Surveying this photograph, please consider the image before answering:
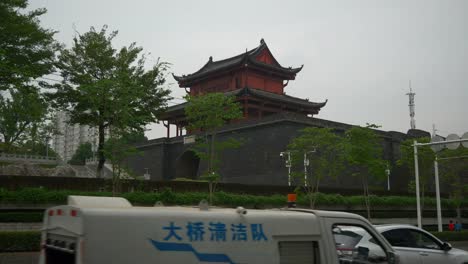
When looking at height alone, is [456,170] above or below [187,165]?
below

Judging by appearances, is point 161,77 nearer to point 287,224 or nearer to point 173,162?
point 173,162

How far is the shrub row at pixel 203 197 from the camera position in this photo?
17578mm

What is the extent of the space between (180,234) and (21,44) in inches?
639

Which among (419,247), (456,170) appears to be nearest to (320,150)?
(456,170)

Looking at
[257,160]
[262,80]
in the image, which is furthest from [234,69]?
[257,160]

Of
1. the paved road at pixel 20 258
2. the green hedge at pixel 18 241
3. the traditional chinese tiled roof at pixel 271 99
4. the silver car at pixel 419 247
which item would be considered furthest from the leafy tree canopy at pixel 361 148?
the traditional chinese tiled roof at pixel 271 99

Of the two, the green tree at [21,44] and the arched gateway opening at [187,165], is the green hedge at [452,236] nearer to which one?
the green tree at [21,44]

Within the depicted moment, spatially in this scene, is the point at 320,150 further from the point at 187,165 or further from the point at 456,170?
the point at 187,165

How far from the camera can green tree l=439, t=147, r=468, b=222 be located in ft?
102

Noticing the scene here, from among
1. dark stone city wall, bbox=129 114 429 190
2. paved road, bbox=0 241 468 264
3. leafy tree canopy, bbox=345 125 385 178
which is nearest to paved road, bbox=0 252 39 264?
paved road, bbox=0 241 468 264

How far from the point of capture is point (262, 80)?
147 ft

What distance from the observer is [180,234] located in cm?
460

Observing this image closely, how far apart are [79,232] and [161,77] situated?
22.8 metres

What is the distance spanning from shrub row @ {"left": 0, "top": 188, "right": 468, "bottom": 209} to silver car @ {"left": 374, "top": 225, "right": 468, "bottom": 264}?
12.5 m
